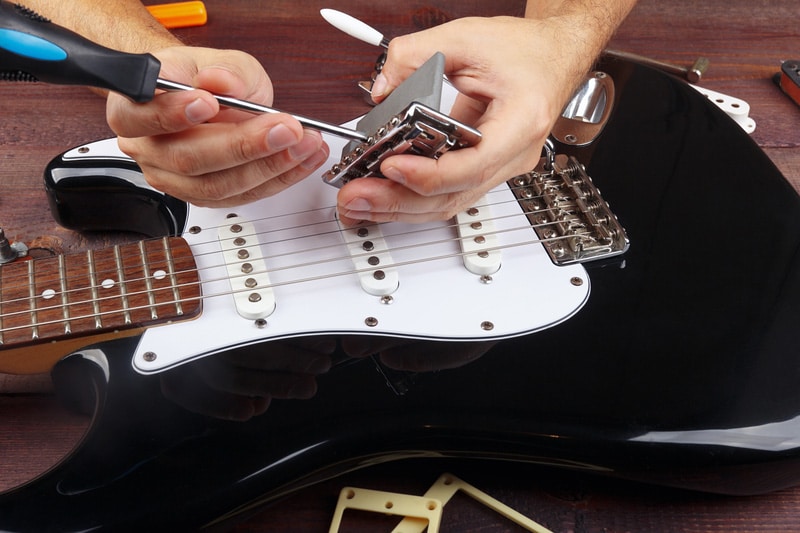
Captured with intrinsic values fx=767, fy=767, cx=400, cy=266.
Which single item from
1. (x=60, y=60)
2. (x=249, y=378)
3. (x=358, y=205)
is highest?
(x=60, y=60)

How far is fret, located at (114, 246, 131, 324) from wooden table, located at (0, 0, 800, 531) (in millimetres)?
128

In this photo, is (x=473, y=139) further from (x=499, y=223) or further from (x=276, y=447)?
(x=276, y=447)

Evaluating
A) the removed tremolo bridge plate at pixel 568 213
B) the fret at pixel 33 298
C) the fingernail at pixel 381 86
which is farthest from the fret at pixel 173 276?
the removed tremolo bridge plate at pixel 568 213

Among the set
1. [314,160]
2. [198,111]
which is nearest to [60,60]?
[198,111]

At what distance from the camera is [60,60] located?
539 mm

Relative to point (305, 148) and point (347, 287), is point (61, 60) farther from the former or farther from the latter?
point (347, 287)

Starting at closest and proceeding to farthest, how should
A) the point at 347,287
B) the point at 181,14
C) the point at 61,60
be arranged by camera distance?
the point at 61,60, the point at 347,287, the point at 181,14

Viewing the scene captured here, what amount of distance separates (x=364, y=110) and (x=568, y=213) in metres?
0.32

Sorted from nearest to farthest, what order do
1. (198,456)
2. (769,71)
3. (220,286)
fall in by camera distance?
(198,456)
(220,286)
(769,71)

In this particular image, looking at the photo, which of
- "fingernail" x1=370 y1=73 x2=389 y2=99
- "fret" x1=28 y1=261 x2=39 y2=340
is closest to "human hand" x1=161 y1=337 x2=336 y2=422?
"fret" x1=28 y1=261 x2=39 y2=340

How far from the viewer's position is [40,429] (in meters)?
0.72

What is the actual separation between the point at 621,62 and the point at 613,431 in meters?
0.55

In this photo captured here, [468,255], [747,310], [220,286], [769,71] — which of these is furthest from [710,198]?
[220,286]

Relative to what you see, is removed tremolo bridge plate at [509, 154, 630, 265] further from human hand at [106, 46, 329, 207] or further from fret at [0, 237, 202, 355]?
fret at [0, 237, 202, 355]
